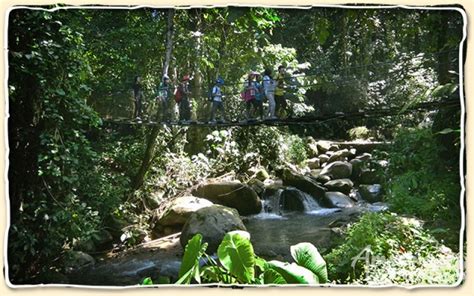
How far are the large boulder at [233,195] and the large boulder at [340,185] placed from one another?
1.11m

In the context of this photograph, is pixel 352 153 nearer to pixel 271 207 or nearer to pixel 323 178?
pixel 323 178

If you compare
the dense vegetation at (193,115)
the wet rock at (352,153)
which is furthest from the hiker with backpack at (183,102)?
the wet rock at (352,153)

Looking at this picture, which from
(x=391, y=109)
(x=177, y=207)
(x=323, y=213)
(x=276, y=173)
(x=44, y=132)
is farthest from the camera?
(x=276, y=173)

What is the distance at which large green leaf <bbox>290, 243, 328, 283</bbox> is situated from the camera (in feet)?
6.75

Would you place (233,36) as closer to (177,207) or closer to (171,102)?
(171,102)

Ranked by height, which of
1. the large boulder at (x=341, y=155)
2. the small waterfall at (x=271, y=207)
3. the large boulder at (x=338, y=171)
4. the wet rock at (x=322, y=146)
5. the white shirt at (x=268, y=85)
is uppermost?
the white shirt at (x=268, y=85)

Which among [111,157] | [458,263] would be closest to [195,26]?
[111,157]

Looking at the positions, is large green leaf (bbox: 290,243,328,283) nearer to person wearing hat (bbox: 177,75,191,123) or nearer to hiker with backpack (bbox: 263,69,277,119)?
hiker with backpack (bbox: 263,69,277,119)

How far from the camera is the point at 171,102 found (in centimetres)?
371

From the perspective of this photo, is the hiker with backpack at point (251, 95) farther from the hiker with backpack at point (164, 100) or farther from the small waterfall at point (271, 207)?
the small waterfall at point (271, 207)

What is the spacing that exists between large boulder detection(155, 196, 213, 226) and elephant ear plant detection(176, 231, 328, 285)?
2.62 m

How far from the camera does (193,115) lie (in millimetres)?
3889

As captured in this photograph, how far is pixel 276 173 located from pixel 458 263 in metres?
4.58

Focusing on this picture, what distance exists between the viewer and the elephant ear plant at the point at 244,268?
189 cm
